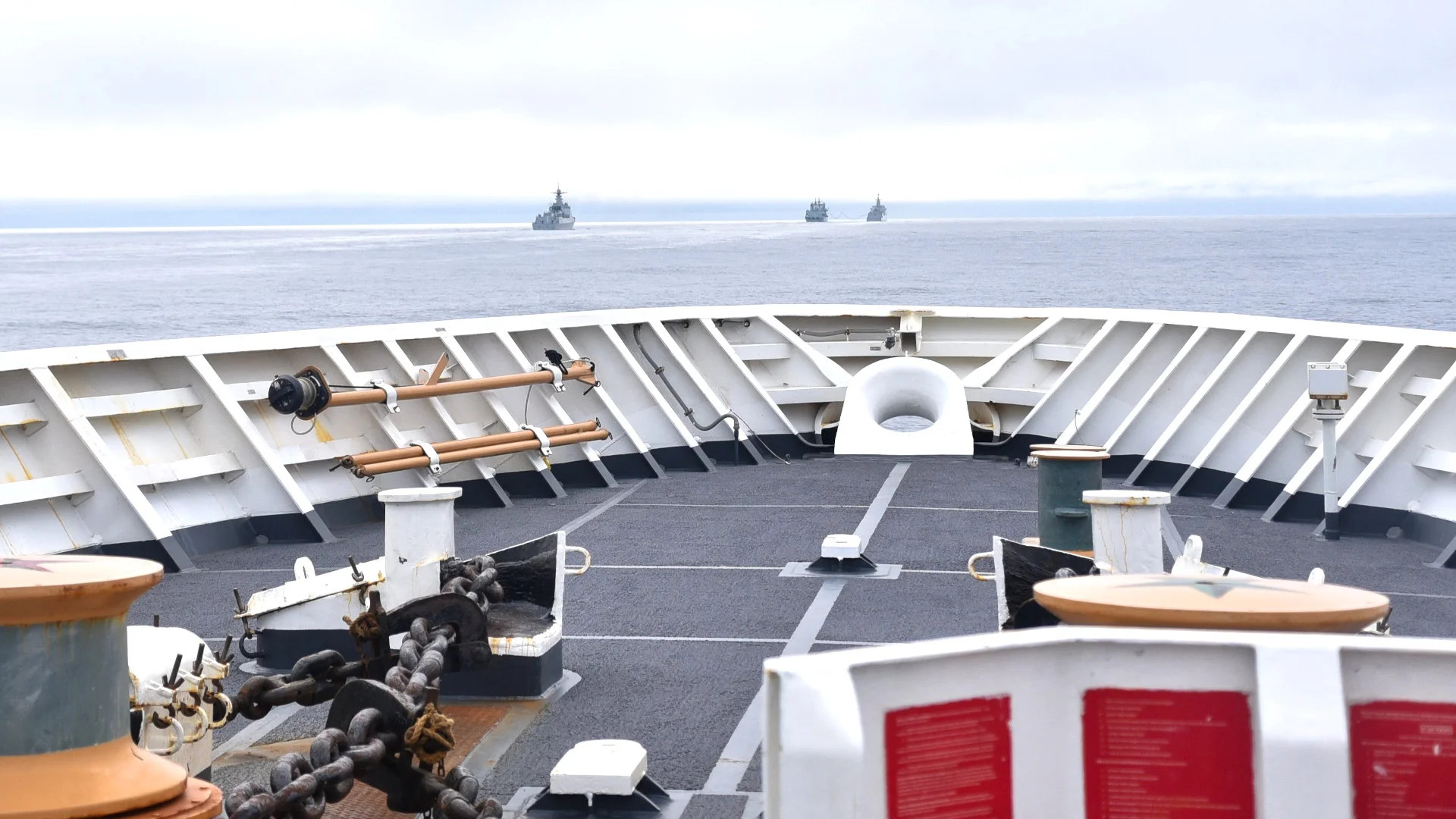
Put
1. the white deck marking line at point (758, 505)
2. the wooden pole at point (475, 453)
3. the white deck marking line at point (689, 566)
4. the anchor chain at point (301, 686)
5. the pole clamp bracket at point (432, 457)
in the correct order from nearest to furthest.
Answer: the anchor chain at point (301, 686)
the white deck marking line at point (689, 566)
the wooden pole at point (475, 453)
the pole clamp bracket at point (432, 457)
the white deck marking line at point (758, 505)

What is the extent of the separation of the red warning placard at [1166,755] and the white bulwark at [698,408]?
6.83 meters

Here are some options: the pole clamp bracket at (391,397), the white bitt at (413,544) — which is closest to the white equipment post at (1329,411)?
the white bitt at (413,544)

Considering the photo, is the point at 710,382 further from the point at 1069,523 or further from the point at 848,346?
the point at 1069,523

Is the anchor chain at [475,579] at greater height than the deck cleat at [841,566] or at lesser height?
lesser

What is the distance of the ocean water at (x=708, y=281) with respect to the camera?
65812mm

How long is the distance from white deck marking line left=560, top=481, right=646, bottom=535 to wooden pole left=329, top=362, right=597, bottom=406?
917 millimetres

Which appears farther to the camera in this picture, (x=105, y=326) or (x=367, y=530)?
(x=105, y=326)

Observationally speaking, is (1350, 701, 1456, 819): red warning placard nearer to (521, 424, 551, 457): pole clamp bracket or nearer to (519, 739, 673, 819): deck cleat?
(519, 739, 673, 819): deck cleat

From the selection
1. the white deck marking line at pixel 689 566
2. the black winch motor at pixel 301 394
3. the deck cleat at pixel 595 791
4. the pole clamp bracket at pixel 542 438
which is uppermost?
the pole clamp bracket at pixel 542 438

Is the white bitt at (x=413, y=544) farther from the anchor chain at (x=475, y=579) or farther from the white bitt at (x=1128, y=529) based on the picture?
the white bitt at (x=1128, y=529)

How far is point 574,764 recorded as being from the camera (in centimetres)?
435

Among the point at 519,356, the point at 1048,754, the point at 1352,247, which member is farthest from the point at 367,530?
the point at 1352,247

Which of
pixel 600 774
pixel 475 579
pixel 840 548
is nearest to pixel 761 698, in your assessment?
pixel 600 774

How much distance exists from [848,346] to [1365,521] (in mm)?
5424
